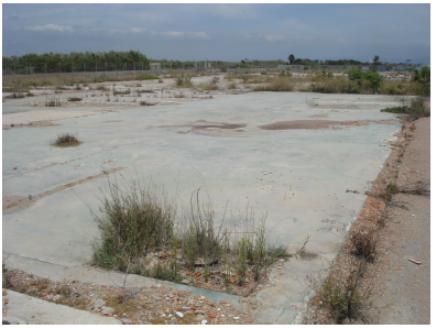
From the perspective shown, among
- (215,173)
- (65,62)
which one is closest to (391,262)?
(215,173)

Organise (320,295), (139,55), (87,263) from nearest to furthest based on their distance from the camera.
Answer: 1. (320,295)
2. (87,263)
3. (139,55)

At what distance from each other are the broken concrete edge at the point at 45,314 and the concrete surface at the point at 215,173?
0.93 meters

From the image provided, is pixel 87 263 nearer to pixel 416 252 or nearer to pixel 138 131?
pixel 416 252

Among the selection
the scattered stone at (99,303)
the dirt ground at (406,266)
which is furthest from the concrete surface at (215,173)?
the scattered stone at (99,303)

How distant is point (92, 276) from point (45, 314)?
79cm

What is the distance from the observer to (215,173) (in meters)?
7.36

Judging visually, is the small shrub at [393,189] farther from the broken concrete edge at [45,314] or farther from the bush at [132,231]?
the broken concrete edge at [45,314]

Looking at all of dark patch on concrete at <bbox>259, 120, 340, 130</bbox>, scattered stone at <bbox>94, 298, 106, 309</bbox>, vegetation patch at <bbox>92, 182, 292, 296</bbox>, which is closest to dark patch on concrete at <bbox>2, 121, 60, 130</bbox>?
dark patch on concrete at <bbox>259, 120, 340, 130</bbox>

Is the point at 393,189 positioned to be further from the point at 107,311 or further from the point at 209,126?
the point at 209,126

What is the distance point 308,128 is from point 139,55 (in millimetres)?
63593

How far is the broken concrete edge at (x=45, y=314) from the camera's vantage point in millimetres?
3086

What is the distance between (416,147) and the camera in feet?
31.7

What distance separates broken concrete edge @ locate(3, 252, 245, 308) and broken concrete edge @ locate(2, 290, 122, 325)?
0.43 m

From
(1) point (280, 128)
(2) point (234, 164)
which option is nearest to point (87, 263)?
(2) point (234, 164)
